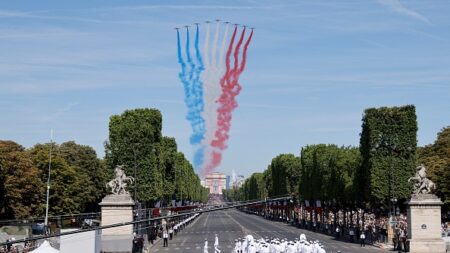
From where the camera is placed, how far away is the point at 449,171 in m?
114

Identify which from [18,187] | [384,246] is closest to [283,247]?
[384,246]

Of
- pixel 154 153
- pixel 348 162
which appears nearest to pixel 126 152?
pixel 154 153

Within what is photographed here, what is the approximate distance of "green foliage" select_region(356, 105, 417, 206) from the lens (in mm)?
88312

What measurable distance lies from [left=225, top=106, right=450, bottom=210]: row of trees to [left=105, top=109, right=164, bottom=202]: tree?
81.4 ft

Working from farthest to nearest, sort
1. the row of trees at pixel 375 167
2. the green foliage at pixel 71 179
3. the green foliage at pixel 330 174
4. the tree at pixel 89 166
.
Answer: the tree at pixel 89 166
the green foliage at pixel 71 179
the green foliage at pixel 330 174
the row of trees at pixel 375 167

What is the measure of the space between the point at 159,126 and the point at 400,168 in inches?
1218

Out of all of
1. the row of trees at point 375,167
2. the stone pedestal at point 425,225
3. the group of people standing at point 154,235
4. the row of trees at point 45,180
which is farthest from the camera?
the row of trees at point 45,180

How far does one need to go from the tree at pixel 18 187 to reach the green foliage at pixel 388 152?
140ft

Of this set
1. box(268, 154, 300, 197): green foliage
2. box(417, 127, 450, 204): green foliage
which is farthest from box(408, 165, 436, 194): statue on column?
box(268, 154, 300, 197): green foliage

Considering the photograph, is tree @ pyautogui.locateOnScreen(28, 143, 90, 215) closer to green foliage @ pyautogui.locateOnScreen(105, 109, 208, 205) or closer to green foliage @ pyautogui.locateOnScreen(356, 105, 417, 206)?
green foliage @ pyautogui.locateOnScreen(105, 109, 208, 205)

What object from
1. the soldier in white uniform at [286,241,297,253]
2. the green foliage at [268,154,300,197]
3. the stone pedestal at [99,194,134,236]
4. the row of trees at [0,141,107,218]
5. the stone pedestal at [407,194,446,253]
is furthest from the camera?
the green foliage at [268,154,300,197]

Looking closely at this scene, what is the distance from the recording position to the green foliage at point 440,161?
11514 centimetres

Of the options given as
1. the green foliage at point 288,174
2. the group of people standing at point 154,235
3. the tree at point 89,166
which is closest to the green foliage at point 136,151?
the group of people standing at point 154,235

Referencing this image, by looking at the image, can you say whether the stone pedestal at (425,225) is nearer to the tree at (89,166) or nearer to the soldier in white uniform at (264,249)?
the soldier in white uniform at (264,249)
